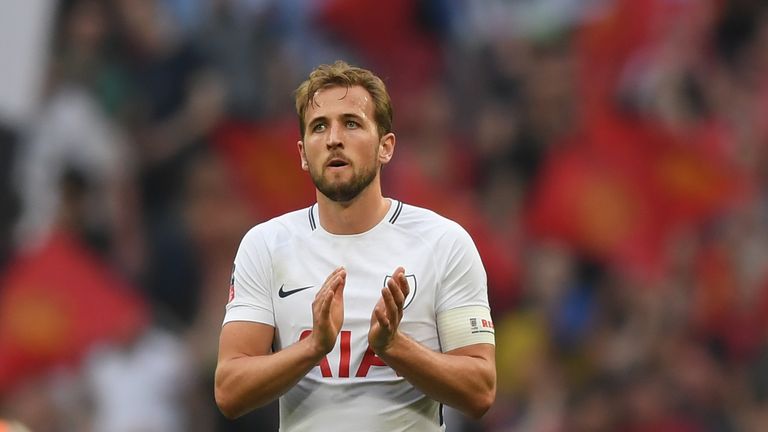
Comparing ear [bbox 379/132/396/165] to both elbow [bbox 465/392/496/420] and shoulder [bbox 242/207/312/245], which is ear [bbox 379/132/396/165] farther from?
elbow [bbox 465/392/496/420]

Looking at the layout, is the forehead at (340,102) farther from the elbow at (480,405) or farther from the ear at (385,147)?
the elbow at (480,405)

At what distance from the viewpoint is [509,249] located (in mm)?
9125

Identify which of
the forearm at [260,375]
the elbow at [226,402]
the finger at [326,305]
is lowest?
the elbow at [226,402]

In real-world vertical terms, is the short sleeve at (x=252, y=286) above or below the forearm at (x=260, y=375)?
above

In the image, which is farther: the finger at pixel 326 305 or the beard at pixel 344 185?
the beard at pixel 344 185

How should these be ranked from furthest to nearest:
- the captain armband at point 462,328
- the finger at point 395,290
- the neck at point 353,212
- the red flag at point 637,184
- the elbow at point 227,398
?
1. the red flag at point 637,184
2. the neck at point 353,212
3. the captain armband at point 462,328
4. the elbow at point 227,398
5. the finger at point 395,290

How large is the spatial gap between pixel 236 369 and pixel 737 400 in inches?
243

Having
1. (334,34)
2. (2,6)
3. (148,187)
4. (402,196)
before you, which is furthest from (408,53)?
(2,6)

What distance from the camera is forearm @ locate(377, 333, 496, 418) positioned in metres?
3.58

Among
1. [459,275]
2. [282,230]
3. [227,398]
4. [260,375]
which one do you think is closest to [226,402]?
[227,398]

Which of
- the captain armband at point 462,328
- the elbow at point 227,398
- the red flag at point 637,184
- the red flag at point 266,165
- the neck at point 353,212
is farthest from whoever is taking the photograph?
the red flag at point 637,184

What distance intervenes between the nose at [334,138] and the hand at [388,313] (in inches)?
19.1

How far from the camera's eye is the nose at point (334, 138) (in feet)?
12.5

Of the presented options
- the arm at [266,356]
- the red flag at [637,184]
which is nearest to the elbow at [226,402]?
the arm at [266,356]
